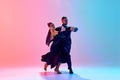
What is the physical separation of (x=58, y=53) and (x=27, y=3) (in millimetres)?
1565

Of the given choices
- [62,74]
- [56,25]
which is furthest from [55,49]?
[56,25]

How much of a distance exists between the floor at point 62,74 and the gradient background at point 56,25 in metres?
0.68

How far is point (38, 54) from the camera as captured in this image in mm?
4629

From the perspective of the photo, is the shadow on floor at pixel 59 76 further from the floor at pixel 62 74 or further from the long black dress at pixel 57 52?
the long black dress at pixel 57 52

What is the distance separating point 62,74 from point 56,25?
57.7 inches

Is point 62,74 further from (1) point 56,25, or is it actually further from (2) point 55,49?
(1) point 56,25

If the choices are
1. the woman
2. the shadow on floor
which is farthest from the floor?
the woman

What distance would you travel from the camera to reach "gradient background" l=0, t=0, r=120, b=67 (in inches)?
185

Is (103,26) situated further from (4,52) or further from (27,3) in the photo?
(4,52)

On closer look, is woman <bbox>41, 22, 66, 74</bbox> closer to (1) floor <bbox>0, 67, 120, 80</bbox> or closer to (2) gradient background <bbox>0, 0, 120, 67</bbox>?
(1) floor <bbox>0, 67, 120, 80</bbox>

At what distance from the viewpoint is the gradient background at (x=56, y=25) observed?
469cm

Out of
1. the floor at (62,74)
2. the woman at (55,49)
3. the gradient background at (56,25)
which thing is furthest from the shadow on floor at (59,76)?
the gradient background at (56,25)

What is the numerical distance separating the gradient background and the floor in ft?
2.25

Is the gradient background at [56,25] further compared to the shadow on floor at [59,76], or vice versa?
the gradient background at [56,25]
